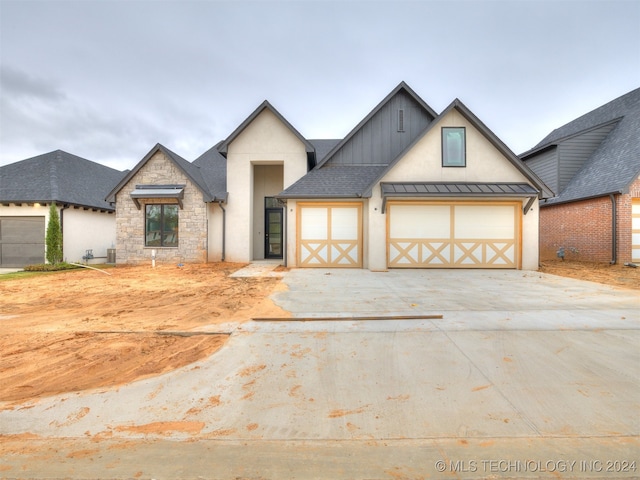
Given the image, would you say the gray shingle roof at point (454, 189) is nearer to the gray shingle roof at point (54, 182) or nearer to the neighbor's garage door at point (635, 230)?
the neighbor's garage door at point (635, 230)

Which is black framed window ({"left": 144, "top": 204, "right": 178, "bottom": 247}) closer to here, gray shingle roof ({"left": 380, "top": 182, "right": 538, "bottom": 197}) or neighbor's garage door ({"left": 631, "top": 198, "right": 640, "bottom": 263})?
gray shingle roof ({"left": 380, "top": 182, "right": 538, "bottom": 197})

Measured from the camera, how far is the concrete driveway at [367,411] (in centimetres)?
198

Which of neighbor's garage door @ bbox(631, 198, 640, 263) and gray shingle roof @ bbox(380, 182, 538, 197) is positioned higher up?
gray shingle roof @ bbox(380, 182, 538, 197)

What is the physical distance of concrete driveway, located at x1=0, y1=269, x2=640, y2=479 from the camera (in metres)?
1.98

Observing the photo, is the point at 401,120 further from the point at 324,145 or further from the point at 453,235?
the point at 324,145

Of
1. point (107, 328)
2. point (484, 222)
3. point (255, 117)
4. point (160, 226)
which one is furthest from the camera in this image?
point (160, 226)

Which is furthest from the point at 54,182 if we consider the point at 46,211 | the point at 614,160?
the point at 614,160

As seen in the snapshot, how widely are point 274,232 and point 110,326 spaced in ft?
38.1

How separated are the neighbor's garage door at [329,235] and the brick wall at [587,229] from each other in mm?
11505

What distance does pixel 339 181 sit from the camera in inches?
498

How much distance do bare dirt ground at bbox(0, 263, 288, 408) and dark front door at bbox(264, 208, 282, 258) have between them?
7.30m

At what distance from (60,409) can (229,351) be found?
170cm

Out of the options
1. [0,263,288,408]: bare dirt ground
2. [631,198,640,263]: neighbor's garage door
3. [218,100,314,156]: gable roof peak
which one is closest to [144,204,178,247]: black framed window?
[218,100,314,156]: gable roof peak

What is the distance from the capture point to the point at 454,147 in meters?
11.6
